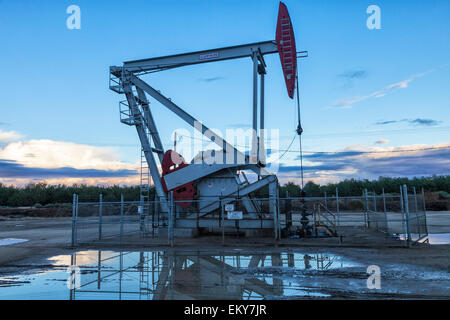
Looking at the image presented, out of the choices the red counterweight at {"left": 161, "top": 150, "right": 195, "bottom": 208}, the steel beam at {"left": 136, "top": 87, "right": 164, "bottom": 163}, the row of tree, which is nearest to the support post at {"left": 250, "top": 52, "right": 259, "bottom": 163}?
the red counterweight at {"left": 161, "top": 150, "right": 195, "bottom": 208}

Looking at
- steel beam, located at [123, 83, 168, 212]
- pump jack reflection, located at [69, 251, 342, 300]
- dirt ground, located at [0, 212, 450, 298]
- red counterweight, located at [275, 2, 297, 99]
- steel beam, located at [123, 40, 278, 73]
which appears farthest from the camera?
steel beam, located at [123, 83, 168, 212]

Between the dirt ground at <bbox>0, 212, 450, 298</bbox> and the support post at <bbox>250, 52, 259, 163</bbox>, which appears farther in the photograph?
the support post at <bbox>250, 52, 259, 163</bbox>

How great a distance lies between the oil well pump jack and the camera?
→ 558 inches

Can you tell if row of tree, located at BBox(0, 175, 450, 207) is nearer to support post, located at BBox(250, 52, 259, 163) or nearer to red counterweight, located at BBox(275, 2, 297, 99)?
support post, located at BBox(250, 52, 259, 163)

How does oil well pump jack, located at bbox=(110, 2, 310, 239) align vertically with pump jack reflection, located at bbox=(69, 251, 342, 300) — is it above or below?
above

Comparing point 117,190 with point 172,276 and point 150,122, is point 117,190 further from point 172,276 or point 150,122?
point 172,276

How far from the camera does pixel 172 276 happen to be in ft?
24.7

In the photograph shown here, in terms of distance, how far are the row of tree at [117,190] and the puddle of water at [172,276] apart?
39.6 m

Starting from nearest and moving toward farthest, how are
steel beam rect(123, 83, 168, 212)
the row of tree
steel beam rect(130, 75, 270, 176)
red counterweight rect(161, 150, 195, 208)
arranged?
steel beam rect(130, 75, 270, 176)
red counterweight rect(161, 150, 195, 208)
steel beam rect(123, 83, 168, 212)
the row of tree

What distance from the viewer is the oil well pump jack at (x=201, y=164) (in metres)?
14.2

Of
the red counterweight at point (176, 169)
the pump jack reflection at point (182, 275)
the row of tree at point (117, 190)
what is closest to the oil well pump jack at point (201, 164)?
the red counterweight at point (176, 169)
